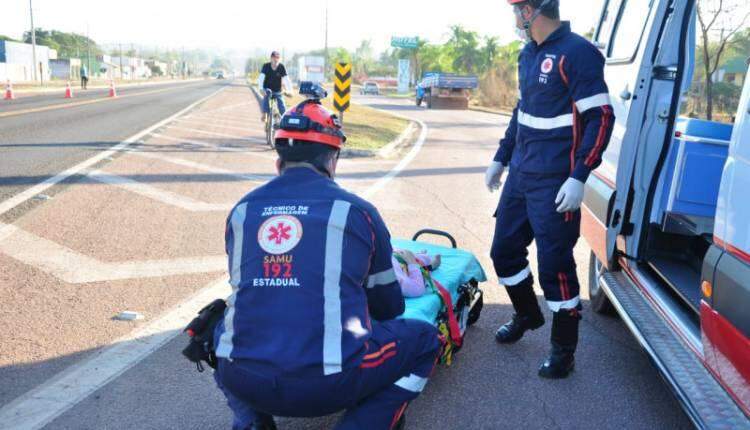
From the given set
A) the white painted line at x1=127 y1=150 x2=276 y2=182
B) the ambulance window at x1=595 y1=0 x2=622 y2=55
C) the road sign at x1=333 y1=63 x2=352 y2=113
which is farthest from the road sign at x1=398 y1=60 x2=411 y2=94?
the ambulance window at x1=595 y1=0 x2=622 y2=55

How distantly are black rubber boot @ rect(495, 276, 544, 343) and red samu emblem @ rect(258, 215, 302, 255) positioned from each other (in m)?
2.17

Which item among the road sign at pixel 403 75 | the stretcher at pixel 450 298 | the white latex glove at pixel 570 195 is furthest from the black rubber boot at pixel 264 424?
the road sign at pixel 403 75

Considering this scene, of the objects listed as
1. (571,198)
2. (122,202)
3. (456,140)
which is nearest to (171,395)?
(571,198)

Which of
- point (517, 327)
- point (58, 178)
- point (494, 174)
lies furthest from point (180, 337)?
point (58, 178)

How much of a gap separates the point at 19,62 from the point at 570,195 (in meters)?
84.8

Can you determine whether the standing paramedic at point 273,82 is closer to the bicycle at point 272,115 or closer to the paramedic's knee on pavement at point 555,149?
the bicycle at point 272,115

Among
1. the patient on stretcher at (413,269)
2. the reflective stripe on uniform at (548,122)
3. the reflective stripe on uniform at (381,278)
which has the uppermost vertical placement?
the reflective stripe on uniform at (548,122)

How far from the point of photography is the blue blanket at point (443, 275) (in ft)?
11.7

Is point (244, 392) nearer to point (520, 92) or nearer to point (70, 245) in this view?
point (520, 92)

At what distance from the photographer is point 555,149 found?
12.4ft

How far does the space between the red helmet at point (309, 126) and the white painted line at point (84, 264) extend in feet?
9.86

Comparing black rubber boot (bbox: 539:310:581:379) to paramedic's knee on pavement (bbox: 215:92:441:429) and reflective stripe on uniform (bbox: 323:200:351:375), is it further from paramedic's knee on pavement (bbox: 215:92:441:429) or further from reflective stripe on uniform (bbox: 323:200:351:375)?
reflective stripe on uniform (bbox: 323:200:351:375)

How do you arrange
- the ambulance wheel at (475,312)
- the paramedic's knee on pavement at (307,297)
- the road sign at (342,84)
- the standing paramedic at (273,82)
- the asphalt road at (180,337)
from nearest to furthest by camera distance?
1. the paramedic's knee on pavement at (307,297)
2. the asphalt road at (180,337)
3. the ambulance wheel at (475,312)
4. the standing paramedic at (273,82)
5. the road sign at (342,84)

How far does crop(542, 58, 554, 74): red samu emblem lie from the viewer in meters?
3.71
